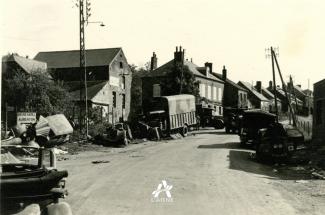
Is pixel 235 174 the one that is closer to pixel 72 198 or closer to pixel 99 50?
pixel 72 198

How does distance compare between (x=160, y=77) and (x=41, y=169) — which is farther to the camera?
(x=160, y=77)

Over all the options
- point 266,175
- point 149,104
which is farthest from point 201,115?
point 266,175

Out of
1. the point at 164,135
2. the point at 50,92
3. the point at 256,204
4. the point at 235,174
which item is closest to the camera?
the point at 256,204

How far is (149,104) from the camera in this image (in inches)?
1484

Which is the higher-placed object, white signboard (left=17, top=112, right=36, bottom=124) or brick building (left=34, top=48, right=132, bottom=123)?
brick building (left=34, top=48, right=132, bottom=123)

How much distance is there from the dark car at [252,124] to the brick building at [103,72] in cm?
2696

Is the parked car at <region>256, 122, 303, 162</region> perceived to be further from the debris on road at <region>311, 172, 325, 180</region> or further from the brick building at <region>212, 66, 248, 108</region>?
the brick building at <region>212, 66, 248, 108</region>

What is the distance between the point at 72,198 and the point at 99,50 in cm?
5232

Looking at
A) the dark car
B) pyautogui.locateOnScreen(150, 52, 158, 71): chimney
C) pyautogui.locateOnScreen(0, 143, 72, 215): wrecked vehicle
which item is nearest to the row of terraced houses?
pyautogui.locateOnScreen(150, 52, 158, 71): chimney

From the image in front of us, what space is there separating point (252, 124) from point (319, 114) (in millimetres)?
4700

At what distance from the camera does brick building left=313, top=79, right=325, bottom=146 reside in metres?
28.6

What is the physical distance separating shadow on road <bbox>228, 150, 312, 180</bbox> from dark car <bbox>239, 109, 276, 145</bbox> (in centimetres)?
563

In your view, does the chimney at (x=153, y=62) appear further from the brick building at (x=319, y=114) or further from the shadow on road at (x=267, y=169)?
the shadow on road at (x=267, y=169)

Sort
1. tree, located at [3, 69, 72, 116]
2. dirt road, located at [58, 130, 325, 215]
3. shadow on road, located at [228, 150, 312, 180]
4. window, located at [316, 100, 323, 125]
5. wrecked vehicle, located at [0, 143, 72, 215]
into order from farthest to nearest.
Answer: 1. tree, located at [3, 69, 72, 116]
2. window, located at [316, 100, 323, 125]
3. shadow on road, located at [228, 150, 312, 180]
4. dirt road, located at [58, 130, 325, 215]
5. wrecked vehicle, located at [0, 143, 72, 215]
